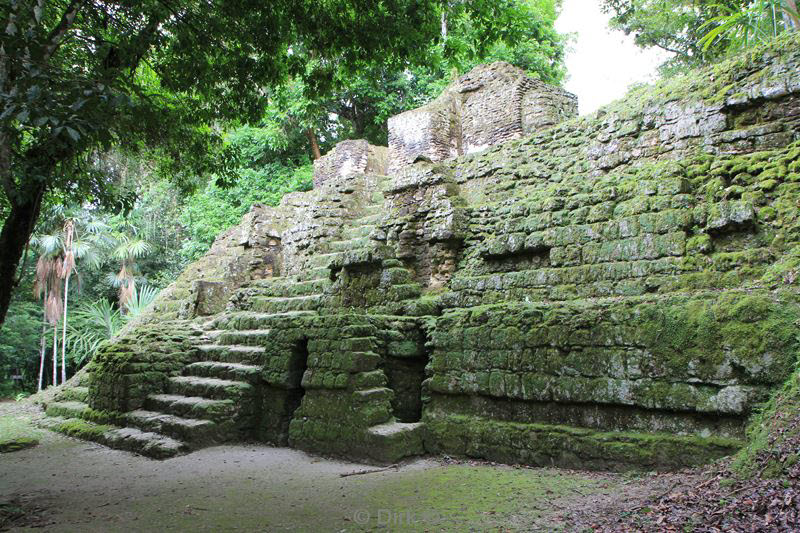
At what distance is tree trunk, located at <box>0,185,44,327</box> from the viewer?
4520mm

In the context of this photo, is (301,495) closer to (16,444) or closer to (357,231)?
(16,444)

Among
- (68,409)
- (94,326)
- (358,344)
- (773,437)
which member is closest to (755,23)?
(773,437)

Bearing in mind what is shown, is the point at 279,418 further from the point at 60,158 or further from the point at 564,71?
the point at 564,71

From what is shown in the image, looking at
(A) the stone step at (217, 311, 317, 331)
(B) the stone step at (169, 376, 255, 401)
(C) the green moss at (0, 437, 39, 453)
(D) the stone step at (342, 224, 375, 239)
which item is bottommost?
(C) the green moss at (0, 437, 39, 453)

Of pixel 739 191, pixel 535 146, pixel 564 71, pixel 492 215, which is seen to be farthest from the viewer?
pixel 564 71

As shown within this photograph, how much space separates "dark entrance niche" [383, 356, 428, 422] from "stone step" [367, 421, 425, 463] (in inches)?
23.4

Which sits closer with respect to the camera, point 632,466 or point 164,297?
point 632,466

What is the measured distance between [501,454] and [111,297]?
914 inches

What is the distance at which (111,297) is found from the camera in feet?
76.5

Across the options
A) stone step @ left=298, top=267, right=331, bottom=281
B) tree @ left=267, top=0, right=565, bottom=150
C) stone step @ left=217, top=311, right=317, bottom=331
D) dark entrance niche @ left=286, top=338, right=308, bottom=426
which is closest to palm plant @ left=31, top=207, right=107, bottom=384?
tree @ left=267, top=0, right=565, bottom=150

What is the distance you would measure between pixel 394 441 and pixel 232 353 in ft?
11.9

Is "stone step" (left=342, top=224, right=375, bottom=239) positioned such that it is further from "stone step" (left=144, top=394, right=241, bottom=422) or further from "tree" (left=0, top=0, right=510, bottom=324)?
"stone step" (left=144, top=394, right=241, bottom=422)

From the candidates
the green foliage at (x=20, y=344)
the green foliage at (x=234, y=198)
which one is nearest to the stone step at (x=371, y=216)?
the green foliage at (x=234, y=198)

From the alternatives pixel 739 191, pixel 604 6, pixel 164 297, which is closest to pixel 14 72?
pixel 739 191
